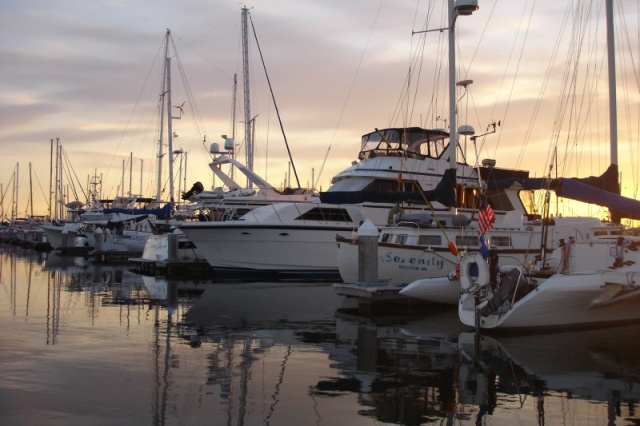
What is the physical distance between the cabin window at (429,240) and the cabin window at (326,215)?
8238 millimetres

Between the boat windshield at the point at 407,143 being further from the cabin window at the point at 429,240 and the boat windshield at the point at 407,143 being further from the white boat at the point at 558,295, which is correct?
the white boat at the point at 558,295

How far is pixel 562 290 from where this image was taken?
14570mm

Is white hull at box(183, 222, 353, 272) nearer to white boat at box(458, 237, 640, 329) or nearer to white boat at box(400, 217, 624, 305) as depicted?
white boat at box(400, 217, 624, 305)

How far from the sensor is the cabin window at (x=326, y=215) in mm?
29391

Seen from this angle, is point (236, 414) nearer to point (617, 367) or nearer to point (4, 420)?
point (4, 420)

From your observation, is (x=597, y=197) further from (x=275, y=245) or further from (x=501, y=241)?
(x=275, y=245)

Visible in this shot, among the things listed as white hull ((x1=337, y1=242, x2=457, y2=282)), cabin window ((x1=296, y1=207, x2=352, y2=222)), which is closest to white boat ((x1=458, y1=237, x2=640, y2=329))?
white hull ((x1=337, y1=242, x2=457, y2=282))

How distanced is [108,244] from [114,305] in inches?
1149

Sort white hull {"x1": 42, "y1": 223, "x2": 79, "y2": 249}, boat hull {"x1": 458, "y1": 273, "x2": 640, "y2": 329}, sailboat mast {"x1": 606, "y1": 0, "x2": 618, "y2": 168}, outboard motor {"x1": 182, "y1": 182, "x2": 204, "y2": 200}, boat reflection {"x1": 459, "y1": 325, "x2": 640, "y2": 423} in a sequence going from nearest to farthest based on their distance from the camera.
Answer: boat reflection {"x1": 459, "y1": 325, "x2": 640, "y2": 423}
boat hull {"x1": 458, "y1": 273, "x2": 640, "y2": 329}
sailboat mast {"x1": 606, "y1": 0, "x2": 618, "y2": 168}
outboard motor {"x1": 182, "y1": 182, "x2": 204, "y2": 200}
white hull {"x1": 42, "y1": 223, "x2": 79, "y2": 249}

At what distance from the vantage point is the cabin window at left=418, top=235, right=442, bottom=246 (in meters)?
21.8

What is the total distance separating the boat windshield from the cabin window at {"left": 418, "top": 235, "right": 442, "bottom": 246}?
920 centimetres

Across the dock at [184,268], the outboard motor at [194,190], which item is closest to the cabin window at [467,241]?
the dock at [184,268]

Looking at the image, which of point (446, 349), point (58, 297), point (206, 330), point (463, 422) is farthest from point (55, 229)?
point (463, 422)

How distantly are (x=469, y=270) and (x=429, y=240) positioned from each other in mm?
6529
